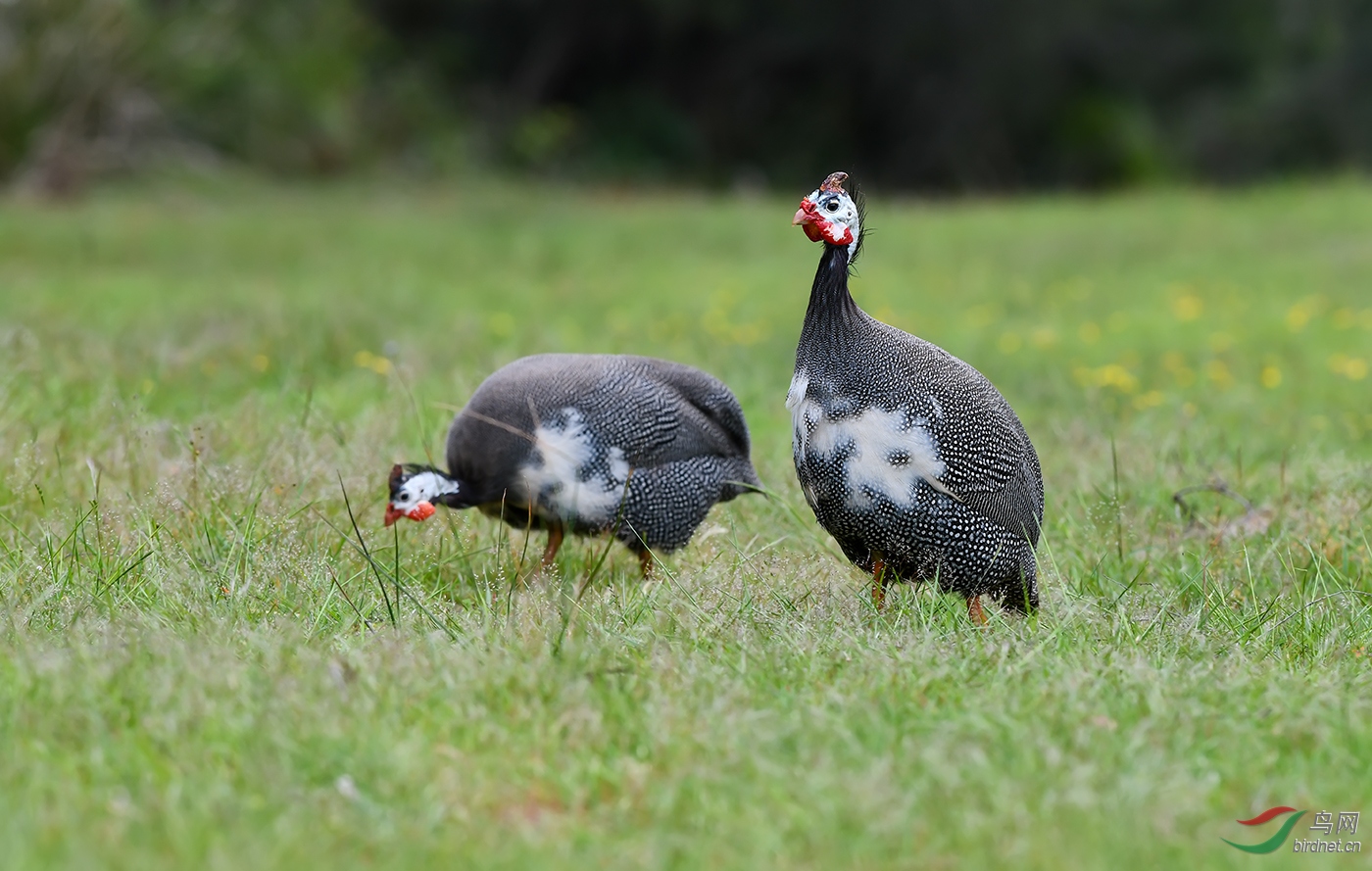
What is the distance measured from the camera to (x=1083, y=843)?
216cm

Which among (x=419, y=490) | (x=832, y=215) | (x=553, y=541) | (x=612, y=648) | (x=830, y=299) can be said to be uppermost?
(x=832, y=215)

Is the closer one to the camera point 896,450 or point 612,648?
point 612,648

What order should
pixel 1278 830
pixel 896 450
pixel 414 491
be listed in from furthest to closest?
pixel 414 491, pixel 896 450, pixel 1278 830

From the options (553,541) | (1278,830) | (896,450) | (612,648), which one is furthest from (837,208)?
(1278,830)

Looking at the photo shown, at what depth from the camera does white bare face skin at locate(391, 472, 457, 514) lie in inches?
146

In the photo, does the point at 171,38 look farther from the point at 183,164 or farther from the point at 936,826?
the point at 936,826

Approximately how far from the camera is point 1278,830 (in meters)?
2.28

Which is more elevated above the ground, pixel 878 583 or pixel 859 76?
pixel 859 76

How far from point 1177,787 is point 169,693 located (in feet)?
5.44

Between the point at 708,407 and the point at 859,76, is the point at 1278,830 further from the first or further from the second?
the point at 859,76

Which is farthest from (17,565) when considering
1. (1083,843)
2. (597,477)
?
(1083,843)

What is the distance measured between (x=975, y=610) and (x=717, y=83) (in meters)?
17.6

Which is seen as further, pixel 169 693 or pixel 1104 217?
pixel 1104 217

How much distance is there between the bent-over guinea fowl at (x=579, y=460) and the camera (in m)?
3.79
